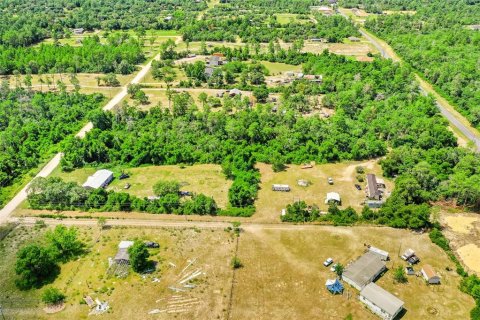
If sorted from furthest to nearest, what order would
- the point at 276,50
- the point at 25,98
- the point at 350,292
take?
the point at 276,50, the point at 25,98, the point at 350,292

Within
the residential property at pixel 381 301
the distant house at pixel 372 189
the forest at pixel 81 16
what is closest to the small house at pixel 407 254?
the residential property at pixel 381 301

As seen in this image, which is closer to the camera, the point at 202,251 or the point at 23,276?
the point at 23,276

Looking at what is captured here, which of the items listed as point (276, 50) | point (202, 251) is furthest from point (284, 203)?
point (276, 50)

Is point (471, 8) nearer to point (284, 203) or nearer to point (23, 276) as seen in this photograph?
point (284, 203)

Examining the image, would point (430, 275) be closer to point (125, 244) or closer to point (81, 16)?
point (125, 244)

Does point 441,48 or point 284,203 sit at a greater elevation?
point 441,48

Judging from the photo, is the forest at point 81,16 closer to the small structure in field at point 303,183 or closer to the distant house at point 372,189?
the small structure in field at point 303,183

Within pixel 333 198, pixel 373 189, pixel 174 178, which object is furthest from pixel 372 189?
pixel 174 178

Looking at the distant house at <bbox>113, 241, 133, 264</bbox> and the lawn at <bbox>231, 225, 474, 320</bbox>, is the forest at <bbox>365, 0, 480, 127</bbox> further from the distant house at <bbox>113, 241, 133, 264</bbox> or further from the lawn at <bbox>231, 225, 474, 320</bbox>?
the distant house at <bbox>113, 241, 133, 264</bbox>
